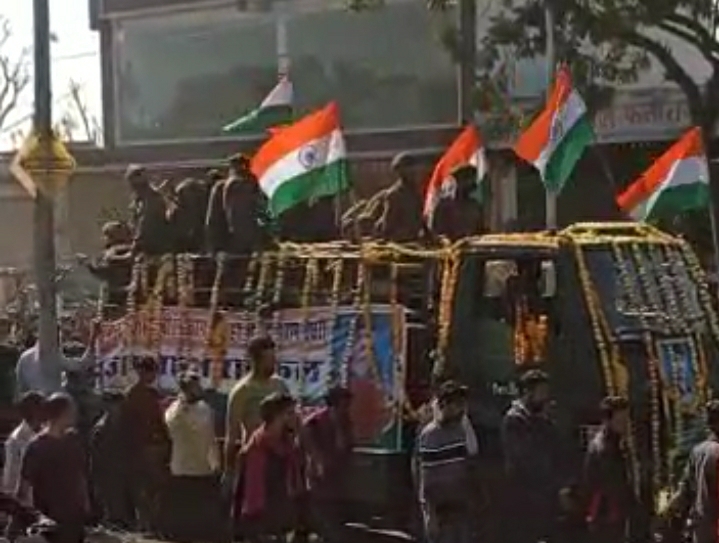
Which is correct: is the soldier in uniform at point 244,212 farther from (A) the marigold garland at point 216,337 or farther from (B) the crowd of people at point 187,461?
(B) the crowd of people at point 187,461

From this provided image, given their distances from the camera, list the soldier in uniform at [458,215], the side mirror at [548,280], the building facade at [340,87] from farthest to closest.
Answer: the building facade at [340,87], the soldier in uniform at [458,215], the side mirror at [548,280]

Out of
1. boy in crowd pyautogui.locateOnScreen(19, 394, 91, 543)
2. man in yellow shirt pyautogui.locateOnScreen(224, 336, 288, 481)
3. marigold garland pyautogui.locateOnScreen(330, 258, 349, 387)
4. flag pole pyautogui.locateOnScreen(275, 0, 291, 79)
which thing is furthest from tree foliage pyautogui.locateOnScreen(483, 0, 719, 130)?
boy in crowd pyautogui.locateOnScreen(19, 394, 91, 543)

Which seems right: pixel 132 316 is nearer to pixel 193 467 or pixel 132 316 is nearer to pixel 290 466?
pixel 193 467

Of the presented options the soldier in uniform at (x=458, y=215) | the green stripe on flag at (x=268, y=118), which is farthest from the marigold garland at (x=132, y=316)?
the soldier in uniform at (x=458, y=215)

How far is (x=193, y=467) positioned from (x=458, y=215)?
2.70 meters

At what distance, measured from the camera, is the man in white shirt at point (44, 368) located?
14.1 m

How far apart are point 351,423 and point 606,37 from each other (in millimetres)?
11607

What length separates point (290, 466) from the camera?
33.9 ft

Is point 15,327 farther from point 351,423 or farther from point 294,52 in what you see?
point 294,52

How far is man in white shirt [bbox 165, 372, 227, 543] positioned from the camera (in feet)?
42.1

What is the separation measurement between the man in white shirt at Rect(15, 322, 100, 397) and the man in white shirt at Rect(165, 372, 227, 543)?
128cm

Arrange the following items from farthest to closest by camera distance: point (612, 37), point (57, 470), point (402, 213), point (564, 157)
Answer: point (612, 37) < point (564, 157) < point (402, 213) < point (57, 470)

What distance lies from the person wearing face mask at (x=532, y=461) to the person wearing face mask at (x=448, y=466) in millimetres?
290

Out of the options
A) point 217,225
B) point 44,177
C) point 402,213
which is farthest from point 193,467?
point 44,177
